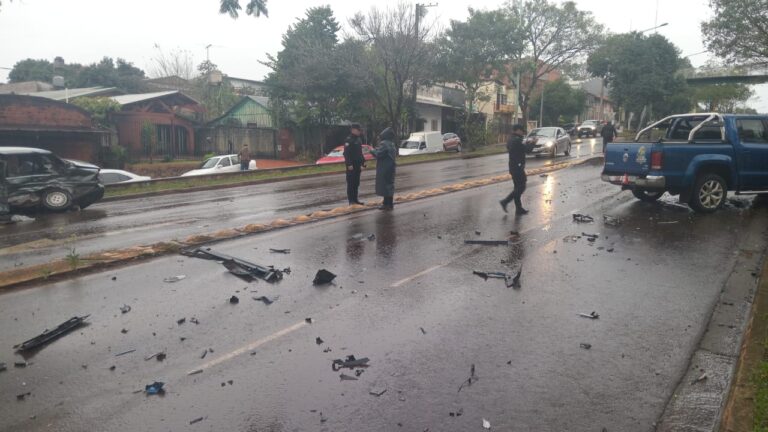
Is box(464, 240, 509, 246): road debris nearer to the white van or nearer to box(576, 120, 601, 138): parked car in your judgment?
the white van

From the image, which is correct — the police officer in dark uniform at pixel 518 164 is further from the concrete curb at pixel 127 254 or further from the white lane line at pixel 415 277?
the white lane line at pixel 415 277

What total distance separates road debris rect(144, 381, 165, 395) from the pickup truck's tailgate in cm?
1033

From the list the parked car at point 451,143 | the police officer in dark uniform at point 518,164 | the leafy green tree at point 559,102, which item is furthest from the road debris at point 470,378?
the leafy green tree at point 559,102

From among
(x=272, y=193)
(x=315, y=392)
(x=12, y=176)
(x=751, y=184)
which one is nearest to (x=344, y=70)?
(x=272, y=193)

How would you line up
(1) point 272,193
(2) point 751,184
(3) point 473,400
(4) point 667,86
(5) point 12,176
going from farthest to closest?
(4) point 667,86 → (1) point 272,193 → (5) point 12,176 → (2) point 751,184 → (3) point 473,400

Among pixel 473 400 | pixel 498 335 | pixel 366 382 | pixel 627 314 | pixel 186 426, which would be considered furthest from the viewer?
pixel 627 314

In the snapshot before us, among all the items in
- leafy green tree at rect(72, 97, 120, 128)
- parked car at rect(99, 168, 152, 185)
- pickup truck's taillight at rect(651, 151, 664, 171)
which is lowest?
parked car at rect(99, 168, 152, 185)

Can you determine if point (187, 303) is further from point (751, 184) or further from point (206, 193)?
point (206, 193)

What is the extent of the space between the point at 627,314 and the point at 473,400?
2.60m

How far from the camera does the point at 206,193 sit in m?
18.5

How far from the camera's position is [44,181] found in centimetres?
1411

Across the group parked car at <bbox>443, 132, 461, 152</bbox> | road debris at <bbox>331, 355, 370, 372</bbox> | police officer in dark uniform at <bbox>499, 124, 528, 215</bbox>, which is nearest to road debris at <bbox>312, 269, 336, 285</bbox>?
road debris at <bbox>331, 355, 370, 372</bbox>

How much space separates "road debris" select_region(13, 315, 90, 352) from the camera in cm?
506

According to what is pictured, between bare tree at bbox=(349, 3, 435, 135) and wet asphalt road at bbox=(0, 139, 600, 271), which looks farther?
bare tree at bbox=(349, 3, 435, 135)
